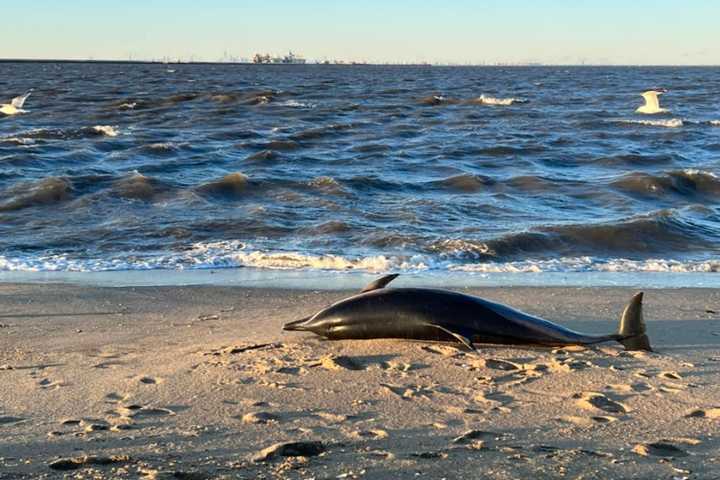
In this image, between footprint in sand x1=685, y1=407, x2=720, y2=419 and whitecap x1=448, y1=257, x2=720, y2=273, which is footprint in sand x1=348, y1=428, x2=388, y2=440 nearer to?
footprint in sand x1=685, y1=407, x2=720, y2=419

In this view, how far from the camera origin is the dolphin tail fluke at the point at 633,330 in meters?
5.59

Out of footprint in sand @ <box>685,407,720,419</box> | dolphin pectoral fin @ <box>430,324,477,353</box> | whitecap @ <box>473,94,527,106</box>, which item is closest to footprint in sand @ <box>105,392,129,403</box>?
dolphin pectoral fin @ <box>430,324,477,353</box>

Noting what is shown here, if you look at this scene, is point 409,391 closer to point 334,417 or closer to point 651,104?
point 334,417

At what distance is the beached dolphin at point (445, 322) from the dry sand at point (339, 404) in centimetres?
10

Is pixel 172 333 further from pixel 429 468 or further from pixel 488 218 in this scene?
pixel 488 218

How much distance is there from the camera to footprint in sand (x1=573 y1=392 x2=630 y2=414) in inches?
175

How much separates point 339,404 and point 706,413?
1800mm

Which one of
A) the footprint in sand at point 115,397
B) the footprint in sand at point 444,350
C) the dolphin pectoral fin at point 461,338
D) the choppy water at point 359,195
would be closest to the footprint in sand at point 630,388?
the dolphin pectoral fin at point 461,338

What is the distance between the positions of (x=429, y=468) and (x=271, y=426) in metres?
0.88

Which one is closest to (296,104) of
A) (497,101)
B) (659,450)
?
(497,101)

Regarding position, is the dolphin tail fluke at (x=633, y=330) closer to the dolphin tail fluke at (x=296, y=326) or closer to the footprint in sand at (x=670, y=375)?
the footprint in sand at (x=670, y=375)

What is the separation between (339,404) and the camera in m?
4.54

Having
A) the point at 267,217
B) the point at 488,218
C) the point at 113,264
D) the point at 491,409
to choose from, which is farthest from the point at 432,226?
the point at 491,409

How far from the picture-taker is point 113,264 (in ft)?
32.5
